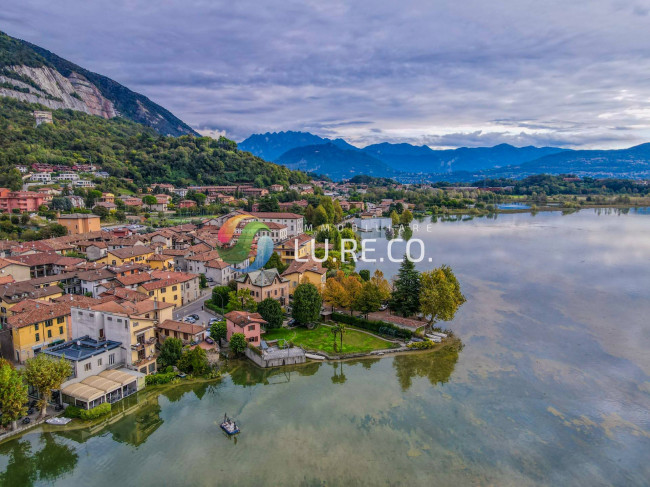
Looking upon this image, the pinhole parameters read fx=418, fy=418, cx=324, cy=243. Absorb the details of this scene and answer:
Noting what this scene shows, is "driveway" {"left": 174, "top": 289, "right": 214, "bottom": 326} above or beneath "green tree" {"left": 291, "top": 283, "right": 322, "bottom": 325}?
beneath

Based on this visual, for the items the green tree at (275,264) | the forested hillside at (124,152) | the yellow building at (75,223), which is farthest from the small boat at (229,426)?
the forested hillside at (124,152)

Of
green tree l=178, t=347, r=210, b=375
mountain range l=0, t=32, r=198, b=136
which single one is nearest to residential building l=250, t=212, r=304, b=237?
green tree l=178, t=347, r=210, b=375

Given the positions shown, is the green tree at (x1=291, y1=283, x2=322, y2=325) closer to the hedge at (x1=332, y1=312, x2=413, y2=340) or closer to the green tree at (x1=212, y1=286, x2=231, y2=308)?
the hedge at (x1=332, y1=312, x2=413, y2=340)

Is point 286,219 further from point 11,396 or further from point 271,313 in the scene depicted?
point 11,396

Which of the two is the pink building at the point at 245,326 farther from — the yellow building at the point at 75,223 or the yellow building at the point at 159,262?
the yellow building at the point at 75,223

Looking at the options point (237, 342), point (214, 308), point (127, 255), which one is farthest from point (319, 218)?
point (237, 342)
